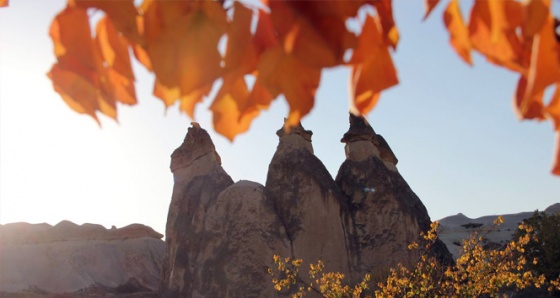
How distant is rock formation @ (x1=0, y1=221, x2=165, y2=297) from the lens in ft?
90.5

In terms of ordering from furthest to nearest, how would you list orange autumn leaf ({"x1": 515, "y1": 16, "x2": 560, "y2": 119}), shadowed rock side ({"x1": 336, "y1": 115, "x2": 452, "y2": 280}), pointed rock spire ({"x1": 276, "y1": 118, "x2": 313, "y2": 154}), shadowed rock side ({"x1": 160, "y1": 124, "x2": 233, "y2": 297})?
pointed rock spire ({"x1": 276, "y1": 118, "x2": 313, "y2": 154}) → shadowed rock side ({"x1": 160, "y1": 124, "x2": 233, "y2": 297}) → shadowed rock side ({"x1": 336, "y1": 115, "x2": 452, "y2": 280}) → orange autumn leaf ({"x1": 515, "y1": 16, "x2": 560, "y2": 119})

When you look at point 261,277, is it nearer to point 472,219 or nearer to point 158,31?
point 158,31

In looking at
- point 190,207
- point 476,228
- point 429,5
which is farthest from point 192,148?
point 476,228

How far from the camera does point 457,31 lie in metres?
0.56

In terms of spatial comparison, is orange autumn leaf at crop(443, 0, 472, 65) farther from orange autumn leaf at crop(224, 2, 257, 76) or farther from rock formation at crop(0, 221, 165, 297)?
rock formation at crop(0, 221, 165, 297)

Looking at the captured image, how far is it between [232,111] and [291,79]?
0.35 ft

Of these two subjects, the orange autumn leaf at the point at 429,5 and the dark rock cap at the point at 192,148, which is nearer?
the orange autumn leaf at the point at 429,5

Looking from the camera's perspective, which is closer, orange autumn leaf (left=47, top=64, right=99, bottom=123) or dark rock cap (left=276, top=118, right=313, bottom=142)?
orange autumn leaf (left=47, top=64, right=99, bottom=123)

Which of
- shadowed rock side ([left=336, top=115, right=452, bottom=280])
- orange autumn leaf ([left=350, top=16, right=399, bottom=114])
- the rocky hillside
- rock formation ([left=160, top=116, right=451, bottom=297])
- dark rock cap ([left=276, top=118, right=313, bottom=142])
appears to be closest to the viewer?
orange autumn leaf ([left=350, top=16, right=399, bottom=114])

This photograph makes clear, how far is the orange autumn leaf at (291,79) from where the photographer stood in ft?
1.71

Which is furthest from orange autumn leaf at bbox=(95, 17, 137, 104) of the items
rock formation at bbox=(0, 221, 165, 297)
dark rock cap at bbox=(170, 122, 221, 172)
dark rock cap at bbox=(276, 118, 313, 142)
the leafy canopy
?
rock formation at bbox=(0, 221, 165, 297)

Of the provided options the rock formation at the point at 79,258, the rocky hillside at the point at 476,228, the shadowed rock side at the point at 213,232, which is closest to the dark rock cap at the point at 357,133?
the shadowed rock side at the point at 213,232

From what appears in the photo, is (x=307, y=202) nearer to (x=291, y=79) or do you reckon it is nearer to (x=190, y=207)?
(x=190, y=207)

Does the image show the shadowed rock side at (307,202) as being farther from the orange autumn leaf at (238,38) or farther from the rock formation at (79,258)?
the rock formation at (79,258)
